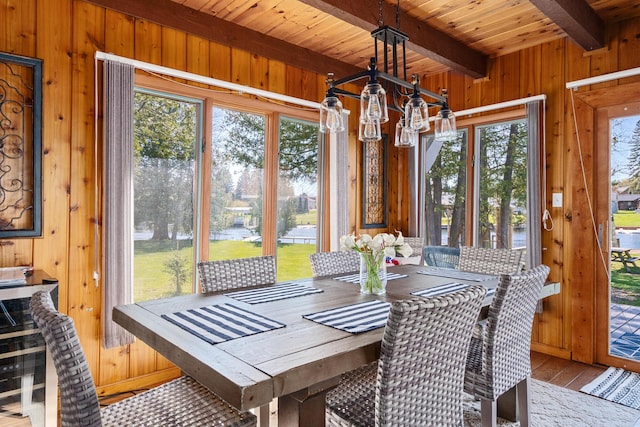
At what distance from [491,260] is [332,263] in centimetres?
115

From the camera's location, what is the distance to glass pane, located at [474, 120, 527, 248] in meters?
3.57

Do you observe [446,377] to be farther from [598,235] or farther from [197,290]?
[598,235]

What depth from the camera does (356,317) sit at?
1643 mm

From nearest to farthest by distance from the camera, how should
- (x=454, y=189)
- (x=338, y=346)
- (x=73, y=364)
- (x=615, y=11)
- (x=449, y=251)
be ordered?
(x=73, y=364) → (x=338, y=346) → (x=615, y=11) → (x=449, y=251) → (x=454, y=189)

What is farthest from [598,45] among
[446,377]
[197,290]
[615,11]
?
[197,290]

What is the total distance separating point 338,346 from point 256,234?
7.40 feet

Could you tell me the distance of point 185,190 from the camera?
121 inches

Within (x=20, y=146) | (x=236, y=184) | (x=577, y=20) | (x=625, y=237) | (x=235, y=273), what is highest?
(x=577, y=20)

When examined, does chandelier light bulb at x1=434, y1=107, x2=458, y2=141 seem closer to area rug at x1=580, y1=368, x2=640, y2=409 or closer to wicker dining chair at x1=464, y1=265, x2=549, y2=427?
wicker dining chair at x1=464, y1=265, x2=549, y2=427

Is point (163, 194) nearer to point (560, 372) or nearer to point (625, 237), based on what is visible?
point (560, 372)

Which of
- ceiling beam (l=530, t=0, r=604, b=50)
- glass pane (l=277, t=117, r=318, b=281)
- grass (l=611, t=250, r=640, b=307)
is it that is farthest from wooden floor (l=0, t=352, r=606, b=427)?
ceiling beam (l=530, t=0, r=604, b=50)

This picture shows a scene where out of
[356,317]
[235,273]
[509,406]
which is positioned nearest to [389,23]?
[235,273]

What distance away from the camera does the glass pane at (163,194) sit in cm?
287

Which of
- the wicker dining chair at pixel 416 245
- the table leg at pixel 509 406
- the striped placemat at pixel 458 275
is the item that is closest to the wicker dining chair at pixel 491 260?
the striped placemat at pixel 458 275
